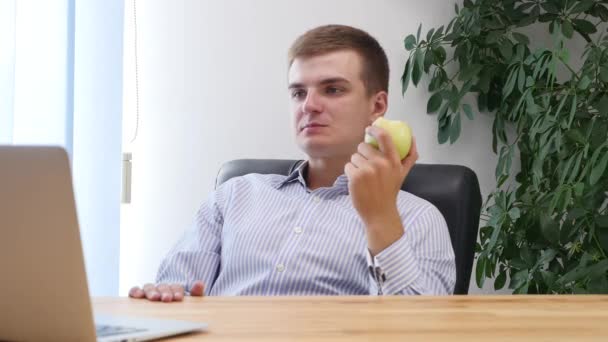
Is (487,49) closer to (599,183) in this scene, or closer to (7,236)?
(599,183)

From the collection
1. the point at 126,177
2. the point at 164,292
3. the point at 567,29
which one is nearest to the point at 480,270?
the point at 567,29

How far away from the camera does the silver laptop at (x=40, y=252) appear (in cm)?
60

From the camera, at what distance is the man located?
1445 millimetres

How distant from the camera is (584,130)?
238 cm

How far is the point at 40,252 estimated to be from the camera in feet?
2.07

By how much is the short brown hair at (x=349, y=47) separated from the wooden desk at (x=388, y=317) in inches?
30.2

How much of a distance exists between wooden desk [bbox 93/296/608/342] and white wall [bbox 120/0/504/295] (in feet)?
Result: 5.00

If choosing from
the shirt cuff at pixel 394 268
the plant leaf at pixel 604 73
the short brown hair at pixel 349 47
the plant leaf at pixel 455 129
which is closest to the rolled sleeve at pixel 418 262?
the shirt cuff at pixel 394 268

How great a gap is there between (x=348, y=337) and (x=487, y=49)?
217 cm

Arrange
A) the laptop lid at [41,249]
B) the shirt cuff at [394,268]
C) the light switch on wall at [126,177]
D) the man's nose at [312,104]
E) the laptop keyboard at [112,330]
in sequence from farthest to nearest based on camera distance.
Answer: the light switch on wall at [126,177]
the man's nose at [312,104]
the shirt cuff at [394,268]
the laptop keyboard at [112,330]
the laptop lid at [41,249]

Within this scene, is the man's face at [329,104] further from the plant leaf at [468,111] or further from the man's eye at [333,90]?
the plant leaf at [468,111]

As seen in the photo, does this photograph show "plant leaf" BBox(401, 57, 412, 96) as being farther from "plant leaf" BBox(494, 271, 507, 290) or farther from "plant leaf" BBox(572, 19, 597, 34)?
"plant leaf" BBox(494, 271, 507, 290)

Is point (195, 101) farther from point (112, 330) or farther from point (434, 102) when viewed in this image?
point (112, 330)

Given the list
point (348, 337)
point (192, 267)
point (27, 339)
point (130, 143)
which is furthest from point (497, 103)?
point (27, 339)
